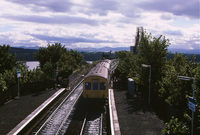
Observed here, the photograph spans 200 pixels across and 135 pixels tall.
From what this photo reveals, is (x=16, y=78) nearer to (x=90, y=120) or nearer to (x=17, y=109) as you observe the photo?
(x=17, y=109)

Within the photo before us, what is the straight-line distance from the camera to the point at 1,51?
1123 inches

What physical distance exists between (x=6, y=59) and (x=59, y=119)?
1690 cm

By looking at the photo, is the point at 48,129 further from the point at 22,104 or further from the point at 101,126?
the point at 22,104

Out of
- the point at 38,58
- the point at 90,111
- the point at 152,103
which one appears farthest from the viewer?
the point at 38,58

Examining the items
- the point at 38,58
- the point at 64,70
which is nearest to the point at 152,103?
the point at 64,70

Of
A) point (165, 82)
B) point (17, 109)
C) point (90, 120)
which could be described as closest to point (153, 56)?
point (165, 82)

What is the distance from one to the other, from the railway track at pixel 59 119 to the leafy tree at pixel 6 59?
11.8 m

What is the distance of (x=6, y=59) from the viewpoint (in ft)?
93.9

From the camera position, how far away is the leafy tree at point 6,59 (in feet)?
92.9

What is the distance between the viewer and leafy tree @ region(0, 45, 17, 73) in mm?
28328

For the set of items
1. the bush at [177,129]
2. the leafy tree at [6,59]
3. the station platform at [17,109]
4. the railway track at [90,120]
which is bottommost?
the railway track at [90,120]

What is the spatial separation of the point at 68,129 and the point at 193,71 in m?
10.6

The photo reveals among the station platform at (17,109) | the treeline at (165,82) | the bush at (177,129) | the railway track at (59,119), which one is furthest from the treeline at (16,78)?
the bush at (177,129)

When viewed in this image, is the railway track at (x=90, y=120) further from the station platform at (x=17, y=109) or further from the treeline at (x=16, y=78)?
the treeline at (x=16, y=78)
